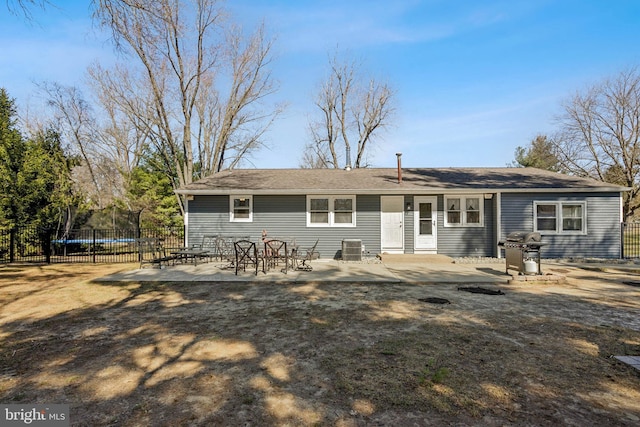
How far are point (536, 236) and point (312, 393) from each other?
786 cm

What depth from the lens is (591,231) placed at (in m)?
12.1

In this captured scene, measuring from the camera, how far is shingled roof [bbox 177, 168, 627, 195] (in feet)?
40.1

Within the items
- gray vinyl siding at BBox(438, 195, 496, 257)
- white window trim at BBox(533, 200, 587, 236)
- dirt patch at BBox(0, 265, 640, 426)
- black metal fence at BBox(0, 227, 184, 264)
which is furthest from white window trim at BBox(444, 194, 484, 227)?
black metal fence at BBox(0, 227, 184, 264)

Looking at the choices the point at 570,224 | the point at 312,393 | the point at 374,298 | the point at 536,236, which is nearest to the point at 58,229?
the point at 374,298

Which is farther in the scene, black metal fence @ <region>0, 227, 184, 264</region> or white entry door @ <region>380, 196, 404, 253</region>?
white entry door @ <region>380, 196, 404, 253</region>

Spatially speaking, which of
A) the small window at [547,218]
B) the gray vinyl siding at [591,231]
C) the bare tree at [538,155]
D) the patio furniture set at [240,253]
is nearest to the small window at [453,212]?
the gray vinyl siding at [591,231]

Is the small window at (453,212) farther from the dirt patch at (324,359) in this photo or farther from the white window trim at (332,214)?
the dirt patch at (324,359)

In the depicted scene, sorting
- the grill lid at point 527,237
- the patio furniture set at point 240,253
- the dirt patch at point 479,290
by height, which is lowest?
the dirt patch at point 479,290

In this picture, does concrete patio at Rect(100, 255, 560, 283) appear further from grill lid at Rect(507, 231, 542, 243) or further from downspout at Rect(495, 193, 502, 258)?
downspout at Rect(495, 193, 502, 258)

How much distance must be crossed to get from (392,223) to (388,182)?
69.7 inches

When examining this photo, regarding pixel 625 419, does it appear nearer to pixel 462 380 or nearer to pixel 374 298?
pixel 462 380

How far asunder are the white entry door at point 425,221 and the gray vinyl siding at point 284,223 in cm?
150

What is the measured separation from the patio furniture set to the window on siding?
2.49 ft

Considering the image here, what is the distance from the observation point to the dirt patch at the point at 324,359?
8.58ft
